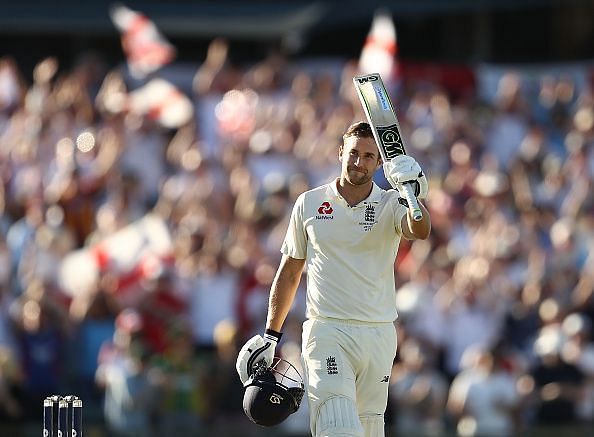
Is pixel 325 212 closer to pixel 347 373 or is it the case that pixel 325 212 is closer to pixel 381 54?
pixel 347 373

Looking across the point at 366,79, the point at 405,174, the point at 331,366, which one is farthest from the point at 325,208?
the point at 331,366

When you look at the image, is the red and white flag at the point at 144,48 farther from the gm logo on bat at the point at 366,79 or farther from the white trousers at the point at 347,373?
the white trousers at the point at 347,373

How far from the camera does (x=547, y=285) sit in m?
15.9

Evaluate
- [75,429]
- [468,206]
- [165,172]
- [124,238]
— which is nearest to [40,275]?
[124,238]

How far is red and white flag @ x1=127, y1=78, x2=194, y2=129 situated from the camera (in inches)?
688

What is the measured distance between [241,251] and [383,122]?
606 centimetres

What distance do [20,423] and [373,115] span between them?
564 centimetres

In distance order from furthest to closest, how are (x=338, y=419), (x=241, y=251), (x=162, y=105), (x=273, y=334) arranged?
(x=162, y=105) < (x=241, y=251) < (x=273, y=334) < (x=338, y=419)

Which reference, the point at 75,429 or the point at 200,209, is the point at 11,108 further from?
the point at 75,429

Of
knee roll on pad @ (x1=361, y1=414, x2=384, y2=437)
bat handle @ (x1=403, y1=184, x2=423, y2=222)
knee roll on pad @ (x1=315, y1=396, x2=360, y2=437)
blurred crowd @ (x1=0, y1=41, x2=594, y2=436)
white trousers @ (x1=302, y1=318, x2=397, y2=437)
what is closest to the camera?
bat handle @ (x1=403, y1=184, x2=423, y2=222)

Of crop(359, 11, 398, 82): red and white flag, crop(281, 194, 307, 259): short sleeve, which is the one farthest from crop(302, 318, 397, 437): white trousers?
crop(359, 11, 398, 82): red and white flag

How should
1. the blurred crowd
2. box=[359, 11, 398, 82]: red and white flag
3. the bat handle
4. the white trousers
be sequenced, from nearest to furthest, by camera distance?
the bat handle, the white trousers, the blurred crowd, box=[359, 11, 398, 82]: red and white flag

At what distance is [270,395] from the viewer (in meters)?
9.87

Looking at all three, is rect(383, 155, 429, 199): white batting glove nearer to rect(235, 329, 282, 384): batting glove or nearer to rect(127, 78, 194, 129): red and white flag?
rect(235, 329, 282, 384): batting glove
